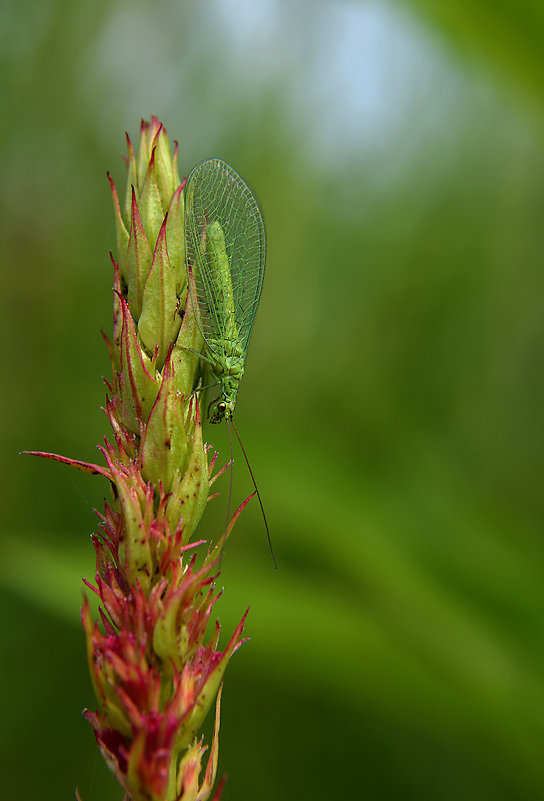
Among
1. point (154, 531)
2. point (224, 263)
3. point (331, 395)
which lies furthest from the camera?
point (331, 395)

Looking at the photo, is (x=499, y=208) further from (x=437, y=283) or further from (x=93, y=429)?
(x=93, y=429)

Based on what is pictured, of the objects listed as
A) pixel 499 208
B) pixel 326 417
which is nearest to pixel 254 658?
pixel 326 417

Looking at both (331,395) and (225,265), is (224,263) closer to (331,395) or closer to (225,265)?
(225,265)

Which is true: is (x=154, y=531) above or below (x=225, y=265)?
below

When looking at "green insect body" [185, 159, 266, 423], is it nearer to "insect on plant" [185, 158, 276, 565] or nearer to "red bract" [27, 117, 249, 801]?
"insect on plant" [185, 158, 276, 565]

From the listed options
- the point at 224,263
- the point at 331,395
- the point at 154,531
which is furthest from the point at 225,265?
the point at 331,395

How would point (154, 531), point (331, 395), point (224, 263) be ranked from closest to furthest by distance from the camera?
point (154, 531) → point (224, 263) → point (331, 395)
